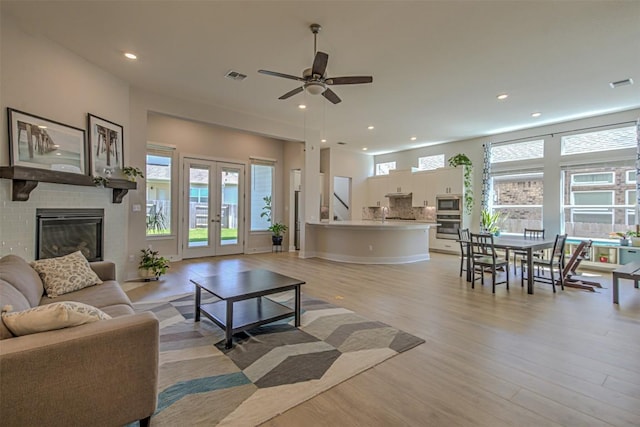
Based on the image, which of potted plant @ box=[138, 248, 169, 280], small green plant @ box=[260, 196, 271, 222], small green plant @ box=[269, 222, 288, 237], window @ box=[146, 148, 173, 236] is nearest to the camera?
potted plant @ box=[138, 248, 169, 280]

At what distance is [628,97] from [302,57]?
592cm

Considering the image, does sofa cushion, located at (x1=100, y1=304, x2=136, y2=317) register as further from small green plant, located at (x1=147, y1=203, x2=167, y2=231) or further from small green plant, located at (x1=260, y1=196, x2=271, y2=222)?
small green plant, located at (x1=260, y1=196, x2=271, y2=222)

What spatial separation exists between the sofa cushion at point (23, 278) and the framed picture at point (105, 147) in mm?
2075

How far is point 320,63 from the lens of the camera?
3184 millimetres

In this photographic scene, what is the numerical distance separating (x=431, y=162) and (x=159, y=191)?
7.98 meters

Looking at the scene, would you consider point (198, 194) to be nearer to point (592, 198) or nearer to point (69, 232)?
point (69, 232)

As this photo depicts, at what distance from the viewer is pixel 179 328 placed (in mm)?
3076

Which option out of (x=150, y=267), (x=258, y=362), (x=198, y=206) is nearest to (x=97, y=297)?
(x=258, y=362)

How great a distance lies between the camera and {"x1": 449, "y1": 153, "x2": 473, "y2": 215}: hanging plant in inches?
323

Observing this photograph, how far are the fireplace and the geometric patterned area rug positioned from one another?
5.84 ft

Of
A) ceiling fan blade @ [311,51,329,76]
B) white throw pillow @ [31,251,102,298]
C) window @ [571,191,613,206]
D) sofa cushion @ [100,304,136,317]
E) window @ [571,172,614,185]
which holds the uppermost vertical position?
ceiling fan blade @ [311,51,329,76]

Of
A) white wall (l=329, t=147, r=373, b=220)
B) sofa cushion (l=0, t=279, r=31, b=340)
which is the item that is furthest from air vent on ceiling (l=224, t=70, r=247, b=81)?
white wall (l=329, t=147, r=373, b=220)

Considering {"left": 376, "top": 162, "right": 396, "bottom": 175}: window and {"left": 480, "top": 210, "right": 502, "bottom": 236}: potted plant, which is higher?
{"left": 376, "top": 162, "right": 396, "bottom": 175}: window

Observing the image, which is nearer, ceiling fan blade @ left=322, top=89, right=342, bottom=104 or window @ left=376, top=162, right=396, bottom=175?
ceiling fan blade @ left=322, top=89, right=342, bottom=104
